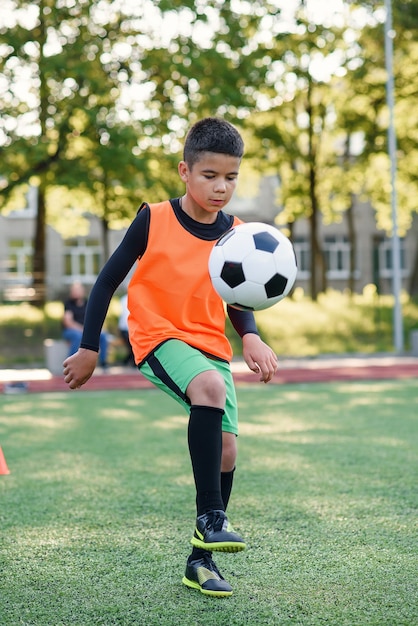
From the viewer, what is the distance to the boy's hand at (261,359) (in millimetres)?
3486

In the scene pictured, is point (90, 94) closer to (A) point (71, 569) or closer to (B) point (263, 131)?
(B) point (263, 131)

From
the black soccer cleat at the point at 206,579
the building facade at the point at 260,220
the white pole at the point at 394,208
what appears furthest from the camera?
the building facade at the point at 260,220

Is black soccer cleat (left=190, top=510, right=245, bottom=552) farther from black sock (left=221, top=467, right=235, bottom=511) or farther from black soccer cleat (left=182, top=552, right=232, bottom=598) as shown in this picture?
black sock (left=221, top=467, right=235, bottom=511)

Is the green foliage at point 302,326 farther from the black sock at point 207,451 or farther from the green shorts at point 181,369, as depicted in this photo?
the black sock at point 207,451

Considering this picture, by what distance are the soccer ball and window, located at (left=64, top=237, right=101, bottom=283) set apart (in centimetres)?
4089

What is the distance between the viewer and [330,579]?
3.55 m

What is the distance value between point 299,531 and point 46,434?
4810mm

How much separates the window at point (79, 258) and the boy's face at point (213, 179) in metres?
40.9

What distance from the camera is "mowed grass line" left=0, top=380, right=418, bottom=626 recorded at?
3.20 metres

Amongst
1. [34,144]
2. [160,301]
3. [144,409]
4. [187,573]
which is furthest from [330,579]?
[34,144]

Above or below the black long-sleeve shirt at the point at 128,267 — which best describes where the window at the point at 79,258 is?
above

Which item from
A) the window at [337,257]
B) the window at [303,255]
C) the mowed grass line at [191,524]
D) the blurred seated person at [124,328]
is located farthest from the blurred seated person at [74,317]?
the window at [337,257]

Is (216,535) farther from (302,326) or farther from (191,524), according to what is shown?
(302,326)

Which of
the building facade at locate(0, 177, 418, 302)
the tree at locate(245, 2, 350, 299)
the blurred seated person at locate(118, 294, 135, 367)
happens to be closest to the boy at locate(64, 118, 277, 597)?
the blurred seated person at locate(118, 294, 135, 367)
